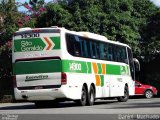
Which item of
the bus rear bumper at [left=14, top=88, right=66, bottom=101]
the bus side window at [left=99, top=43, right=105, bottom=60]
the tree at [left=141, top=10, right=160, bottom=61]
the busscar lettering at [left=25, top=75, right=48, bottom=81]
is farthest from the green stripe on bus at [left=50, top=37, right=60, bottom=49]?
the tree at [left=141, top=10, right=160, bottom=61]

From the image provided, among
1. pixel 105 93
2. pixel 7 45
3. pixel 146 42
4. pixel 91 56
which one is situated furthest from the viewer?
pixel 146 42

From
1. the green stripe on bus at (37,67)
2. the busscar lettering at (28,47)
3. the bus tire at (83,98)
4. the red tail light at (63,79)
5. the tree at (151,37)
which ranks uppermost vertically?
the tree at (151,37)

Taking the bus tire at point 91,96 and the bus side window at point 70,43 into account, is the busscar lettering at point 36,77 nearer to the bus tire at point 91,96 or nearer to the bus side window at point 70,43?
the bus side window at point 70,43

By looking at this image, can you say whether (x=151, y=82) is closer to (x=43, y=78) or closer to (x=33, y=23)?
(x=33, y=23)

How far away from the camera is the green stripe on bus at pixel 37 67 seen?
23.0m

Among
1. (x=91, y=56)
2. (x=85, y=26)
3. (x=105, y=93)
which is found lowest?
(x=105, y=93)

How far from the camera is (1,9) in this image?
3784cm

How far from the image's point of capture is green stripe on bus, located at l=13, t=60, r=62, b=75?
2305 centimetres

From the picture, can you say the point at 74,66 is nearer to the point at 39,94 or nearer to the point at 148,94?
the point at 39,94

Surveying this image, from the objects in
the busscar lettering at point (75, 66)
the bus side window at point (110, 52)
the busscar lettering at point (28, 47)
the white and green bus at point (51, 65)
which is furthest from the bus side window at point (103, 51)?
the busscar lettering at point (28, 47)

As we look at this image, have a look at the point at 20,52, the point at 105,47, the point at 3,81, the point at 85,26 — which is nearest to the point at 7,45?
the point at 3,81

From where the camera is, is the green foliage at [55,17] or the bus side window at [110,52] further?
the green foliage at [55,17]

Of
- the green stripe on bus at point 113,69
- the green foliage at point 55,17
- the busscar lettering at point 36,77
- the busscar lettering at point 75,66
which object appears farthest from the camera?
the green foliage at point 55,17

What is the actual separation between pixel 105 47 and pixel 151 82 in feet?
54.9
